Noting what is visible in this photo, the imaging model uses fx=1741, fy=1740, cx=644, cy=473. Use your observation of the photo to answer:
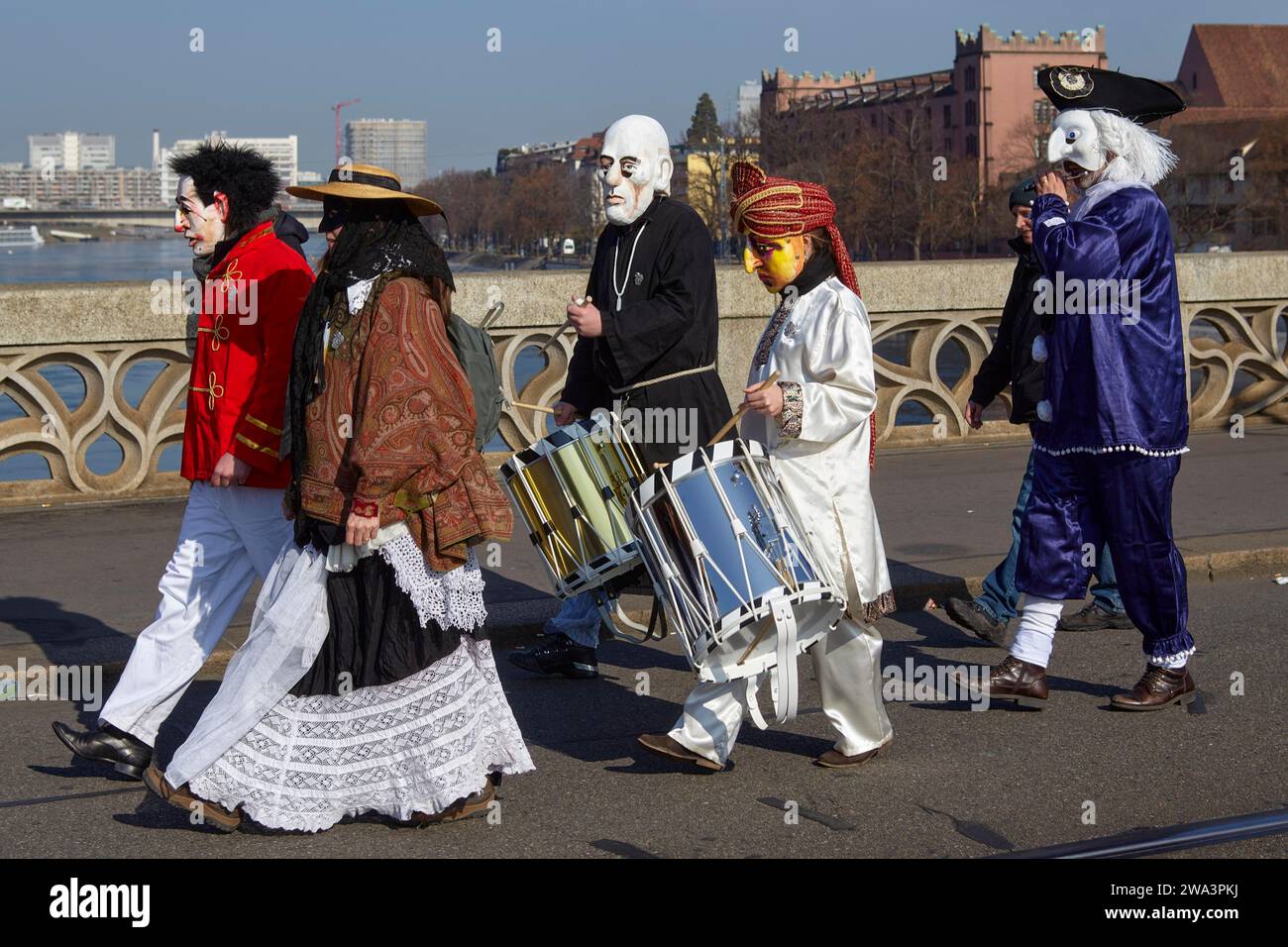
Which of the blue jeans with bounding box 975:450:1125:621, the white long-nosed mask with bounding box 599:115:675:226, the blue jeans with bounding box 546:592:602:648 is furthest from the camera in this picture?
the blue jeans with bounding box 975:450:1125:621

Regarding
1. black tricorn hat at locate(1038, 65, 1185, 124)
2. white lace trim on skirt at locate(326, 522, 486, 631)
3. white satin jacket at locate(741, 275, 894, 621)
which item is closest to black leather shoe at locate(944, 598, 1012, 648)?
white satin jacket at locate(741, 275, 894, 621)

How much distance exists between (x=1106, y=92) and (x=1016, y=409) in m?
1.39

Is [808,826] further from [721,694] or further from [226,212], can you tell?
[226,212]

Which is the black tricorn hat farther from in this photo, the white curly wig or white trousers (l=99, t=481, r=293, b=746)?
white trousers (l=99, t=481, r=293, b=746)

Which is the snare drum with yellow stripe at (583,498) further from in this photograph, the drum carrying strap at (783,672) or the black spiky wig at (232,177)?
the black spiky wig at (232,177)

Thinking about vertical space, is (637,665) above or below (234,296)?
below

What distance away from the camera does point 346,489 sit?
4629 millimetres

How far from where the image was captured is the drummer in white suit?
201 inches

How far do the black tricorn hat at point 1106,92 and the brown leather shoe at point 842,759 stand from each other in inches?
90.4

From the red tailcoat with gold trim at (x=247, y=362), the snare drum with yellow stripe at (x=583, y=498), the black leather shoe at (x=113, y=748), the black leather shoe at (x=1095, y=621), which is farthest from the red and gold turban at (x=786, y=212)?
the black leather shoe at (x=1095, y=621)

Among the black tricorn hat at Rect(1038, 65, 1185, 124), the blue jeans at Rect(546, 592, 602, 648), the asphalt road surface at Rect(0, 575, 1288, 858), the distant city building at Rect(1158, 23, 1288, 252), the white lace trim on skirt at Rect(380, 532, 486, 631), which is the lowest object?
the asphalt road surface at Rect(0, 575, 1288, 858)

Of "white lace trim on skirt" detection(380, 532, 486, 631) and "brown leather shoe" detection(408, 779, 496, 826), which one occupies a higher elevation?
"white lace trim on skirt" detection(380, 532, 486, 631)
